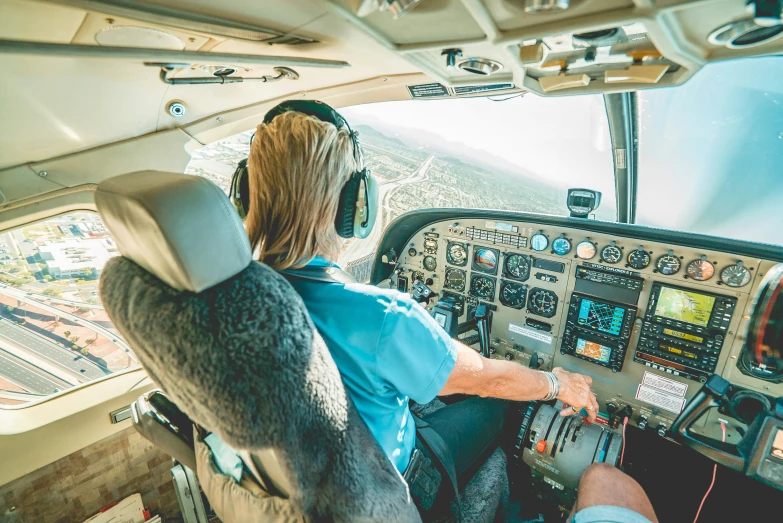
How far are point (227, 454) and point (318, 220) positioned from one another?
698mm

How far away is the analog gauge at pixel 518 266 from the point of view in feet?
8.25

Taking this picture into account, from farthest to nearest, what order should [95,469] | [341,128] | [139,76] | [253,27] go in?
[95,469] → [139,76] → [253,27] → [341,128]

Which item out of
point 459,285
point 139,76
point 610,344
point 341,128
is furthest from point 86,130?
point 610,344

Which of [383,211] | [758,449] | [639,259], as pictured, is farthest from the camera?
[383,211]

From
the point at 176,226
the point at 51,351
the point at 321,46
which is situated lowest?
the point at 51,351

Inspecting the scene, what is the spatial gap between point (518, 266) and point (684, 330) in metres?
0.94

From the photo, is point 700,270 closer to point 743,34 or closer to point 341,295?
point 743,34

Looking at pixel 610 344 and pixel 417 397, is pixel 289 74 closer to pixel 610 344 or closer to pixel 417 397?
pixel 417 397

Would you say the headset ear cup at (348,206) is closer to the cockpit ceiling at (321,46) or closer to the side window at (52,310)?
the cockpit ceiling at (321,46)

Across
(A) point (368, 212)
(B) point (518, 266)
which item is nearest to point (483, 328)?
(B) point (518, 266)

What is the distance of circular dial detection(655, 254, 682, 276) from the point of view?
77.8 inches

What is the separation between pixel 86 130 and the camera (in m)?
1.76

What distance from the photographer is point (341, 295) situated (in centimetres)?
95

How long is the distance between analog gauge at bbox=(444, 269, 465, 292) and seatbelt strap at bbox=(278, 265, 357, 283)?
189 centimetres
